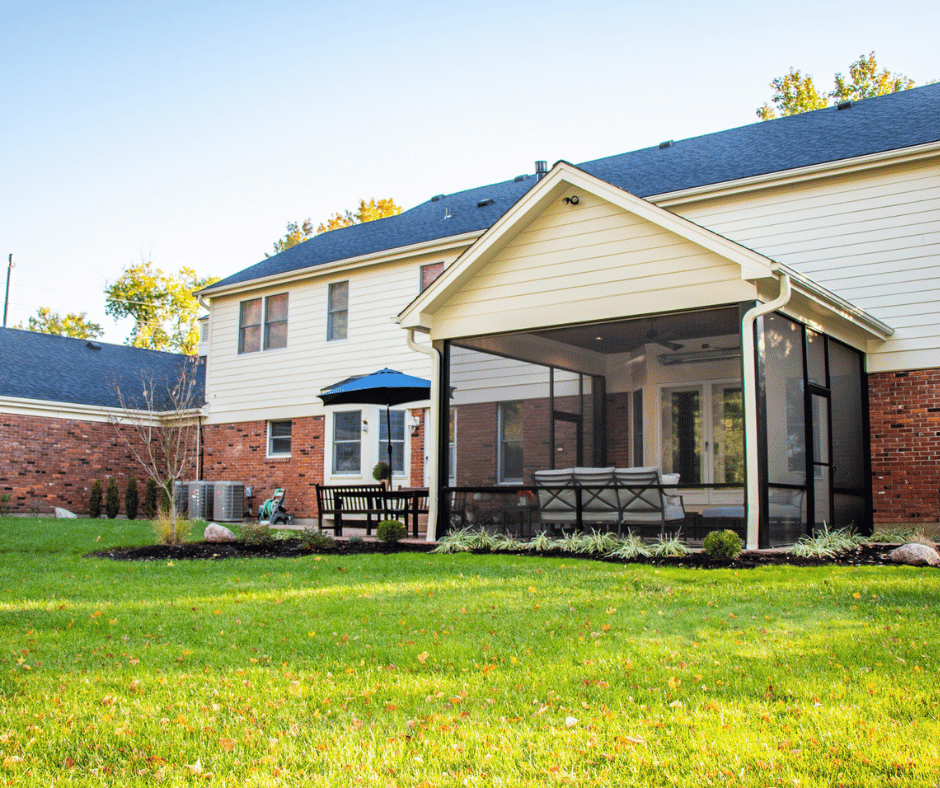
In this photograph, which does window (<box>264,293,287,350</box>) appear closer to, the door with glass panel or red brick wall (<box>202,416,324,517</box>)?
red brick wall (<box>202,416,324,517</box>)

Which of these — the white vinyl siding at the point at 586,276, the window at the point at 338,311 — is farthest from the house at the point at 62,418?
the white vinyl siding at the point at 586,276

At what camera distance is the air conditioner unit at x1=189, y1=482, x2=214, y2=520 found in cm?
1805

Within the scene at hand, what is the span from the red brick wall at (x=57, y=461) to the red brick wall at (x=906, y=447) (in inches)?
659

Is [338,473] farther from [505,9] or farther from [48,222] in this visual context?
[48,222]

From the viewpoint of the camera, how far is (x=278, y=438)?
60.0ft

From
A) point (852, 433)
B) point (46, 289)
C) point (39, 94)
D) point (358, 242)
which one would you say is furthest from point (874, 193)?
point (46, 289)

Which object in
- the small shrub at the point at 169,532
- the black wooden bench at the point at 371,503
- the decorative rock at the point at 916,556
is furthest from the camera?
the black wooden bench at the point at 371,503

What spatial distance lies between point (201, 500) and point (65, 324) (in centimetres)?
3174

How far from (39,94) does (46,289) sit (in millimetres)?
31951

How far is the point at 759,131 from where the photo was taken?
15.5 m

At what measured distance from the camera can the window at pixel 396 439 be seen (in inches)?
642

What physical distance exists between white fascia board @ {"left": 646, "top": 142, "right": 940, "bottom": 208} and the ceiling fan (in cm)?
257

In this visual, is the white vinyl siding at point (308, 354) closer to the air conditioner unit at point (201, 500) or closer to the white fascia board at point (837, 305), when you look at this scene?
the air conditioner unit at point (201, 500)

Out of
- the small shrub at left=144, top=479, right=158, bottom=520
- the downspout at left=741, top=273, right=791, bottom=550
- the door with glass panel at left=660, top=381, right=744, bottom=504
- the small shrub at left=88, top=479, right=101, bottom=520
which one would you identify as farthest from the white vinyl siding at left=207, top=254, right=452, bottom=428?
the downspout at left=741, top=273, right=791, bottom=550
